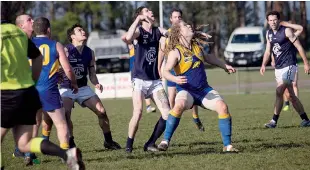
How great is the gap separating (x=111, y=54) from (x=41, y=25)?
31217 millimetres

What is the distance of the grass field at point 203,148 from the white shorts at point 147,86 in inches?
35.9

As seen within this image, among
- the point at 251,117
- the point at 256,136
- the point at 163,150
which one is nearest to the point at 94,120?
the point at 251,117

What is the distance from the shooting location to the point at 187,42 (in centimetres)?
931

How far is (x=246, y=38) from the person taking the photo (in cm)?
3791

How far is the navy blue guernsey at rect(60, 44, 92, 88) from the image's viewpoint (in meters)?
10.1

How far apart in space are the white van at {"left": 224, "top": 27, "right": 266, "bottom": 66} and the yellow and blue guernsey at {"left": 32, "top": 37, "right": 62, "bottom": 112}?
93.3 feet

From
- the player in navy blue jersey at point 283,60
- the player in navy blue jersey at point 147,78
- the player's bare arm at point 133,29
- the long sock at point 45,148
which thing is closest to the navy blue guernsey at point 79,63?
the player in navy blue jersey at point 147,78

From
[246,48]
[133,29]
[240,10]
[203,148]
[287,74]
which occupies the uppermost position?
[133,29]

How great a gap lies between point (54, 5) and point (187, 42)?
4954 centimetres

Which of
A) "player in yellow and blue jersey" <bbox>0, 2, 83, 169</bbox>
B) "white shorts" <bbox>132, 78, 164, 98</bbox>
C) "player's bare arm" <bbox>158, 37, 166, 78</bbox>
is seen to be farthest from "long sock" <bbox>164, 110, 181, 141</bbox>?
"player in yellow and blue jersey" <bbox>0, 2, 83, 169</bbox>

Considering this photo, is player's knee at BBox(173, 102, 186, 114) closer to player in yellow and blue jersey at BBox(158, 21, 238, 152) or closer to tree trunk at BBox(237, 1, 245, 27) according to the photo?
player in yellow and blue jersey at BBox(158, 21, 238, 152)

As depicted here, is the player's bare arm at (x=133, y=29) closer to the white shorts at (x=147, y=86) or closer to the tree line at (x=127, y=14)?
the white shorts at (x=147, y=86)

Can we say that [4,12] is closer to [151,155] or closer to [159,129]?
[159,129]

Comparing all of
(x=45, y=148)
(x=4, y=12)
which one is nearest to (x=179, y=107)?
(x=45, y=148)
